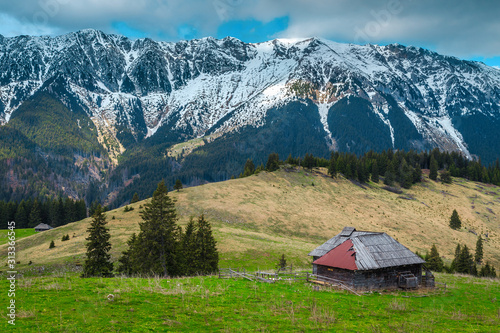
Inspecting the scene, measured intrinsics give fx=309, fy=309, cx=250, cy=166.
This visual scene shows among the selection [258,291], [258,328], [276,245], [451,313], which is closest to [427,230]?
[276,245]

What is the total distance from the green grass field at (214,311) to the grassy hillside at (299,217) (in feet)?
102

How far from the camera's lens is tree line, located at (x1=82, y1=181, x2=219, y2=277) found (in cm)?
3716

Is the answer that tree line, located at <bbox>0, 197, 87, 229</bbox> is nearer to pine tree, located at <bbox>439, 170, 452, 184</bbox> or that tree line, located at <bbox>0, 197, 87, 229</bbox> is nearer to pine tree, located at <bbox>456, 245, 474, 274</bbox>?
pine tree, located at <bbox>456, 245, 474, 274</bbox>

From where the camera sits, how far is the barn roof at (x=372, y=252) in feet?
110

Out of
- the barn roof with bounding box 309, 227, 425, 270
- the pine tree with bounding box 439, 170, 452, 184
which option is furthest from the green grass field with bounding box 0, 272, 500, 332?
the pine tree with bounding box 439, 170, 452, 184

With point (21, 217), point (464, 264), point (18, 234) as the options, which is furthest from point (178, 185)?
point (464, 264)

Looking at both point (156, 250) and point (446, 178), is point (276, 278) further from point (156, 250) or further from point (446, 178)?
point (446, 178)

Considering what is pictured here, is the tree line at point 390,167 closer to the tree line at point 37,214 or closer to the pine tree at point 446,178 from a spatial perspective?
the pine tree at point 446,178

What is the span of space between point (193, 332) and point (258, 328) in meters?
3.29

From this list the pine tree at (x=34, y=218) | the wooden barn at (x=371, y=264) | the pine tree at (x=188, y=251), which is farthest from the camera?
the pine tree at (x=34, y=218)

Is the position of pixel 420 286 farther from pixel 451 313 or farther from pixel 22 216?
pixel 22 216

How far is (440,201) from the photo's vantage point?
11769 centimetres

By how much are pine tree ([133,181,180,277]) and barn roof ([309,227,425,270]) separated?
58.9 ft

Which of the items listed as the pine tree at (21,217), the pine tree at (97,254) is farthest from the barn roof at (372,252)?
the pine tree at (21,217)
